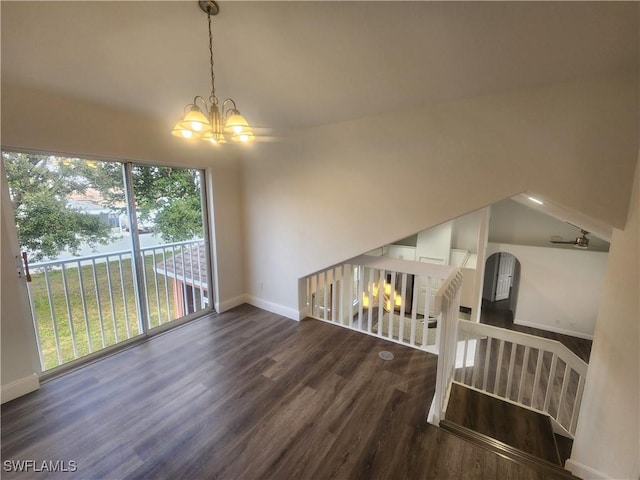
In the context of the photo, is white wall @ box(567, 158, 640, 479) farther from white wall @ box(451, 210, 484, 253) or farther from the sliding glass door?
white wall @ box(451, 210, 484, 253)

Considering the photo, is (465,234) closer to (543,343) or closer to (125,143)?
(543,343)

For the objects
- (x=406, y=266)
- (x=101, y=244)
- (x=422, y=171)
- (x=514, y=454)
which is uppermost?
(x=422, y=171)

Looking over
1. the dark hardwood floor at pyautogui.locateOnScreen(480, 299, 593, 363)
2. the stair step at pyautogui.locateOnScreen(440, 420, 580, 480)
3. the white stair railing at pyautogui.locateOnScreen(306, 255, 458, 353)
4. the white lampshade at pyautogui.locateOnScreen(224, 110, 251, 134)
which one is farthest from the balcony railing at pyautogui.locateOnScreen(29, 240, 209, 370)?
the dark hardwood floor at pyautogui.locateOnScreen(480, 299, 593, 363)

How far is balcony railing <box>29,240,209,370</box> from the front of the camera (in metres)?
2.55

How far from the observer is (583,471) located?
5.59 feet

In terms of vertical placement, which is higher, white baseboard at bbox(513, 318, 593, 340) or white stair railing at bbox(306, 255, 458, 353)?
white stair railing at bbox(306, 255, 458, 353)

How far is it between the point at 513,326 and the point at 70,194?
8139 mm

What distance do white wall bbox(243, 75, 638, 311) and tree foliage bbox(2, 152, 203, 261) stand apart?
42.1 inches

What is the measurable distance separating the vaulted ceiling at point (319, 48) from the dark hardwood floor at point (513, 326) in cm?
578

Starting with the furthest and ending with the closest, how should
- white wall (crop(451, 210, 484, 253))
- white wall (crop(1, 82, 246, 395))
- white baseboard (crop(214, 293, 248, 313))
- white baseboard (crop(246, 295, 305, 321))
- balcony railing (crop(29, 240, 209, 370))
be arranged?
1. white wall (crop(451, 210, 484, 253))
2. white baseboard (crop(214, 293, 248, 313))
3. white baseboard (crop(246, 295, 305, 321))
4. balcony railing (crop(29, 240, 209, 370))
5. white wall (crop(1, 82, 246, 395))

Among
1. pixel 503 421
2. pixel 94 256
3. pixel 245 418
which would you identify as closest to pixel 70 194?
pixel 94 256

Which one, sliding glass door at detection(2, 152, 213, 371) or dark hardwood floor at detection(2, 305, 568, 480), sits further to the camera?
sliding glass door at detection(2, 152, 213, 371)

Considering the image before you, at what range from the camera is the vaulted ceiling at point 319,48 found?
1443mm

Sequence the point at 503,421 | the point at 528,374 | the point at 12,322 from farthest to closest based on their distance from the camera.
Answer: the point at 528,374 < the point at 503,421 < the point at 12,322
